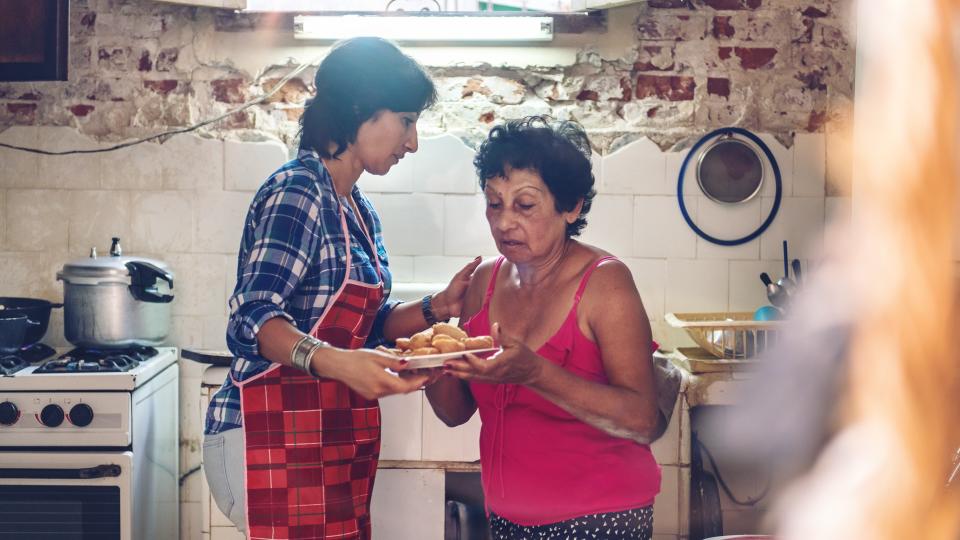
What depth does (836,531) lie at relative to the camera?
3.32 ft

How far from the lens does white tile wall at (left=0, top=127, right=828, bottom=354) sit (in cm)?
341

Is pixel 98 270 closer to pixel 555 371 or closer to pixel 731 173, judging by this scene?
pixel 555 371

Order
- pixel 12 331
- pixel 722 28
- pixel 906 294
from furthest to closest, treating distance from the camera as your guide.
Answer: pixel 722 28, pixel 12 331, pixel 906 294

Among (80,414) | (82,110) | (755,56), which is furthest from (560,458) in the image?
(82,110)

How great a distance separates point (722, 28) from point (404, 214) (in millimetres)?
1378

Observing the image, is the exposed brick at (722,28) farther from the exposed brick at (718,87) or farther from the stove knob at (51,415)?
the stove knob at (51,415)

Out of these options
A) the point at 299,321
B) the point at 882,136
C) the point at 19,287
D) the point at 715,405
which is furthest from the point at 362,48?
the point at 19,287

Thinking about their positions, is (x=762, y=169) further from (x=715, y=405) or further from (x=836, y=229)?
(x=715, y=405)

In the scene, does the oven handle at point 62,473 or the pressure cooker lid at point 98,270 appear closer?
the oven handle at point 62,473

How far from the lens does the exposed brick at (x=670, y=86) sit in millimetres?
3387

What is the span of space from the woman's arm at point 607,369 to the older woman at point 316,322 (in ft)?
0.67

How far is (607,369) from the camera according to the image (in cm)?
169

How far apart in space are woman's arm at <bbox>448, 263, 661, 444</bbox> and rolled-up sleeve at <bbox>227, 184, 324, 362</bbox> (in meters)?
0.39

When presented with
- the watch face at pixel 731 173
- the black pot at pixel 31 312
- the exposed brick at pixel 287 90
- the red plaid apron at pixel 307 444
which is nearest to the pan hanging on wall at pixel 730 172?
the watch face at pixel 731 173
